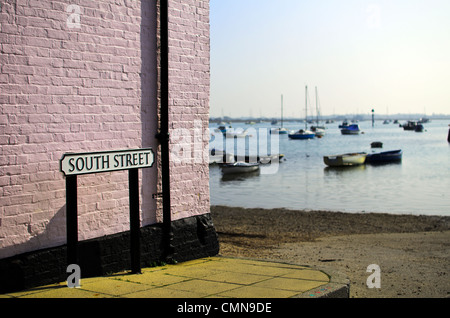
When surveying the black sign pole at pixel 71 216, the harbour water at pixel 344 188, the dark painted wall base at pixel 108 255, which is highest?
the black sign pole at pixel 71 216

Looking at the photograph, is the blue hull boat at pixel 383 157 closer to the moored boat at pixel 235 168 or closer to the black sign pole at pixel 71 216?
the moored boat at pixel 235 168

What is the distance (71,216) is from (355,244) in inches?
386

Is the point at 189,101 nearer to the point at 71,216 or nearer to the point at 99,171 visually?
the point at 99,171

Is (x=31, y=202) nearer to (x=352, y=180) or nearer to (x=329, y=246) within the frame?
(x=329, y=246)

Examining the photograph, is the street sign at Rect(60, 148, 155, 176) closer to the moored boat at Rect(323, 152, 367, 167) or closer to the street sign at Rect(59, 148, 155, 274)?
the street sign at Rect(59, 148, 155, 274)

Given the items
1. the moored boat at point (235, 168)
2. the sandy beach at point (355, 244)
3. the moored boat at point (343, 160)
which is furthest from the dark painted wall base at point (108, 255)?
the moored boat at point (343, 160)

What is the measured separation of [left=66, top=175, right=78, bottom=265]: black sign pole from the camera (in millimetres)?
5543

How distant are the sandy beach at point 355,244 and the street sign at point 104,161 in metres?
2.86

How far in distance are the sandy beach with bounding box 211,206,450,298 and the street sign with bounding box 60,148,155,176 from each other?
2864mm

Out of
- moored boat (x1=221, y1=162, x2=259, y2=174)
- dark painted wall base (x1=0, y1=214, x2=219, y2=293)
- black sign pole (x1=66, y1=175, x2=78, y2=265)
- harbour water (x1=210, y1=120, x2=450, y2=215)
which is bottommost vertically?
harbour water (x1=210, y1=120, x2=450, y2=215)

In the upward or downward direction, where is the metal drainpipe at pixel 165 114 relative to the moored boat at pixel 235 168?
upward

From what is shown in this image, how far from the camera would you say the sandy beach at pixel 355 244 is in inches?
357

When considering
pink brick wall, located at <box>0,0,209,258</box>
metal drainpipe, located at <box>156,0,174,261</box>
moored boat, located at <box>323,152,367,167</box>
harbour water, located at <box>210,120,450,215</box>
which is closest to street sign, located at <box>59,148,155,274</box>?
pink brick wall, located at <box>0,0,209,258</box>
